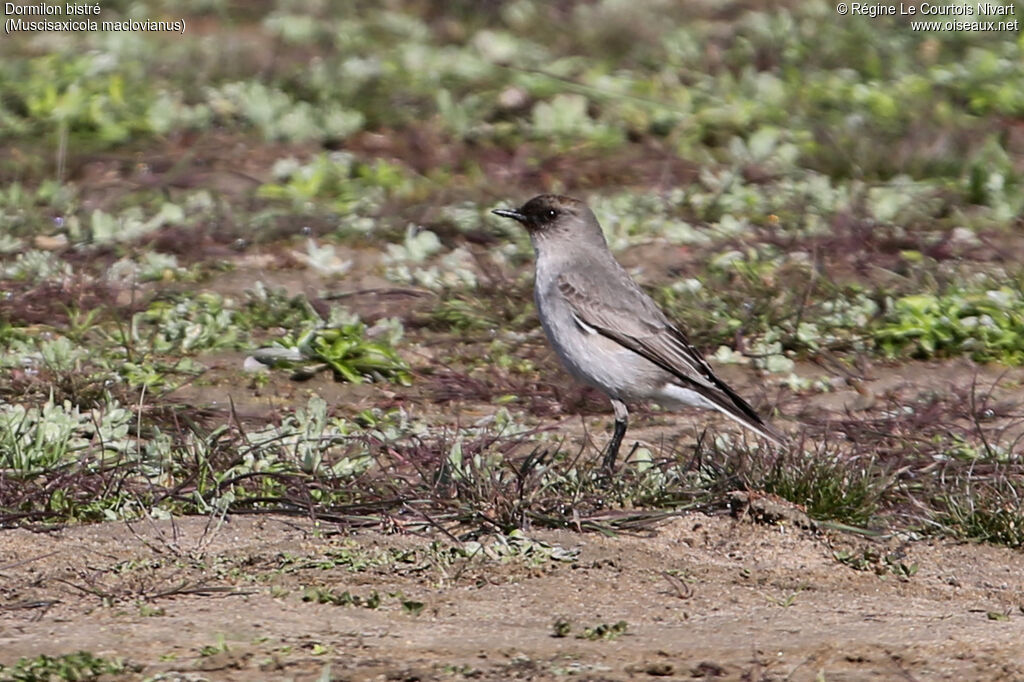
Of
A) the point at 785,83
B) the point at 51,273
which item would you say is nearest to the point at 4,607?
the point at 51,273

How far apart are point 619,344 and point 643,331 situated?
0.45 ft

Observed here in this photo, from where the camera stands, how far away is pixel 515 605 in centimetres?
532

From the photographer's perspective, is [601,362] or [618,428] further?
[601,362]

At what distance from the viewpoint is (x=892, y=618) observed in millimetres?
5340

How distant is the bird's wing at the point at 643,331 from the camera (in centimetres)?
761

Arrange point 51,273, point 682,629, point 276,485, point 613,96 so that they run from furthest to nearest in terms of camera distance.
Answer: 1. point 613,96
2. point 51,273
3. point 276,485
4. point 682,629

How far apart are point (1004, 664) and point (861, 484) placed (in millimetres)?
1309

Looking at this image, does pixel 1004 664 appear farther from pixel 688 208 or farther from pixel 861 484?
pixel 688 208

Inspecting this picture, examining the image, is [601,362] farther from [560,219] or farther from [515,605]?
[515,605]

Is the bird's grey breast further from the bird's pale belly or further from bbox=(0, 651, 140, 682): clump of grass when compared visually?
bbox=(0, 651, 140, 682): clump of grass

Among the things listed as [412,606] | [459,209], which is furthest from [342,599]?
[459,209]

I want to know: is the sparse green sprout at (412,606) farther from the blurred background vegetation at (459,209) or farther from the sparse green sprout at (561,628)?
the blurred background vegetation at (459,209)

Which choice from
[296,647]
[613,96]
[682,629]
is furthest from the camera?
[613,96]

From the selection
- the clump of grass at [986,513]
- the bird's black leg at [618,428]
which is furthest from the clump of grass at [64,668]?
the clump of grass at [986,513]
